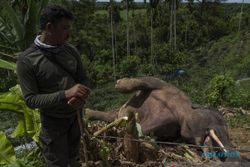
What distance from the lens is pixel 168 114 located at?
219 inches

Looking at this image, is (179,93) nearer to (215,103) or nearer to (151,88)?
(151,88)

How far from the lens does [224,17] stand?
167 ft

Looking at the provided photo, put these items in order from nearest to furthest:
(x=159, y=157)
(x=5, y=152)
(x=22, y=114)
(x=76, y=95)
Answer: (x=76, y=95) < (x=5, y=152) < (x=22, y=114) < (x=159, y=157)

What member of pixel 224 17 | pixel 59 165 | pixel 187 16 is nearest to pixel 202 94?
pixel 59 165

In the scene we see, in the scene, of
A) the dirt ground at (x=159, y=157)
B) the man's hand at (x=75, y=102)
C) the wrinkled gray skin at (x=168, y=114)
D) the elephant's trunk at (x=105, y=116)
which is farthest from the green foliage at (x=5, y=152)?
the elephant's trunk at (x=105, y=116)

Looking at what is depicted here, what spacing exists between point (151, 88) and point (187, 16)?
40.8 meters

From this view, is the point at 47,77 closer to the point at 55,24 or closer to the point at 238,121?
the point at 55,24

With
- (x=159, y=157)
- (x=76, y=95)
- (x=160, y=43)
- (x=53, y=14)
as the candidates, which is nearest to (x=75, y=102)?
(x=76, y=95)

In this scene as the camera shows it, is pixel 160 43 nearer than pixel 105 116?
No

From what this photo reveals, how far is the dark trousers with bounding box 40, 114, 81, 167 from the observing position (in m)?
3.16

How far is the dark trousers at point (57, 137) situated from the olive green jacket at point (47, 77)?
7 centimetres

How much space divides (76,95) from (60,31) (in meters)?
0.44

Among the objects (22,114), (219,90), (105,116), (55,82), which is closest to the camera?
(55,82)

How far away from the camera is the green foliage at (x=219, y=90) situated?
32.0 ft
